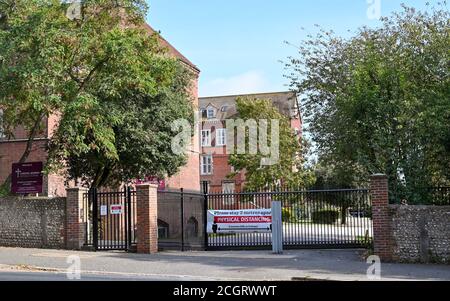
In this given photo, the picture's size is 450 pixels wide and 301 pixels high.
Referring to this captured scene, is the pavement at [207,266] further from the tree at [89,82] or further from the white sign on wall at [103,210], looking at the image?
the tree at [89,82]

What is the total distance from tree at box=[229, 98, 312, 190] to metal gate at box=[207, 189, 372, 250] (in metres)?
22.5

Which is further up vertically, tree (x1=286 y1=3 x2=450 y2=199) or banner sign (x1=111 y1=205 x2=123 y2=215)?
tree (x1=286 y1=3 x2=450 y2=199)

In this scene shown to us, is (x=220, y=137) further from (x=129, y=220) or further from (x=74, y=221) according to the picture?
(x=74, y=221)

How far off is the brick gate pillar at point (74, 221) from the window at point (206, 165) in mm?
44292

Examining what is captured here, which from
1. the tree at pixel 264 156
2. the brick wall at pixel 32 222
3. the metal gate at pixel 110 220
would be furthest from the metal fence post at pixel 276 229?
the tree at pixel 264 156

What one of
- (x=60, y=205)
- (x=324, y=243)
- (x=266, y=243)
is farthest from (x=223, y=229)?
(x=60, y=205)

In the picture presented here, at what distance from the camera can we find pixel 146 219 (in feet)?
62.3

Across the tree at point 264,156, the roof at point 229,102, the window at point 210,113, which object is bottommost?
the tree at point 264,156

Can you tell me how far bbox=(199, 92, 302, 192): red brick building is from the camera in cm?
6109

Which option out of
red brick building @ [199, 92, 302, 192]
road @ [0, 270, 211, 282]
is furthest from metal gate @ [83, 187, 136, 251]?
red brick building @ [199, 92, 302, 192]

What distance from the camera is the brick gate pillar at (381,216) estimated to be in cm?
1688

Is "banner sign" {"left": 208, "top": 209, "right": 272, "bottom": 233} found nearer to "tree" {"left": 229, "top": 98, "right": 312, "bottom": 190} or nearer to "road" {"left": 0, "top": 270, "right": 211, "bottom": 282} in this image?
"road" {"left": 0, "top": 270, "right": 211, "bottom": 282}
